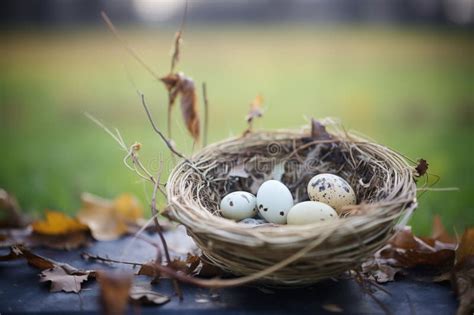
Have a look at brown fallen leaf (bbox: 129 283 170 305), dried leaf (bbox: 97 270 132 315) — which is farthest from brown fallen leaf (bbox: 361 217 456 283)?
dried leaf (bbox: 97 270 132 315)

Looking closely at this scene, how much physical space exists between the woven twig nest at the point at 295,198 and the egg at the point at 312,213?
0.08m

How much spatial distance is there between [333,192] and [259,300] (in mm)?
521

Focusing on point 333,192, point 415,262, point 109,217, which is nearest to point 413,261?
point 415,262

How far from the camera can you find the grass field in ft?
12.8

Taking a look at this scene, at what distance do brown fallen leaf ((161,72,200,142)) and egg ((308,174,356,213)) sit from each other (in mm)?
625

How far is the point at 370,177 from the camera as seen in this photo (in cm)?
209

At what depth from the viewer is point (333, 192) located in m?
2.01

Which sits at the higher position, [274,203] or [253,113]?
[253,113]

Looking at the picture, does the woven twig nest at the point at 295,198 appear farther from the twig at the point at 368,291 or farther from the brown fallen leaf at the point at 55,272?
the brown fallen leaf at the point at 55,272

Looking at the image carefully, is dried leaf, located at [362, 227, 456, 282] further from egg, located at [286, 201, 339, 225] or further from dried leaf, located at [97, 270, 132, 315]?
dried leaf, located at [97, 270, 132, 315]

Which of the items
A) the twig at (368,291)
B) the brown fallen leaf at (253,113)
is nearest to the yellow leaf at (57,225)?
the brown fallen leaf at (253,113)

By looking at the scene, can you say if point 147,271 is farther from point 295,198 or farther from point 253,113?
point 253,113

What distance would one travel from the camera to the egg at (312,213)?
1.86 meters

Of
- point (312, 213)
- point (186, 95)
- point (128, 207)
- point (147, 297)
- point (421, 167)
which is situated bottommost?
point (128, 207)
